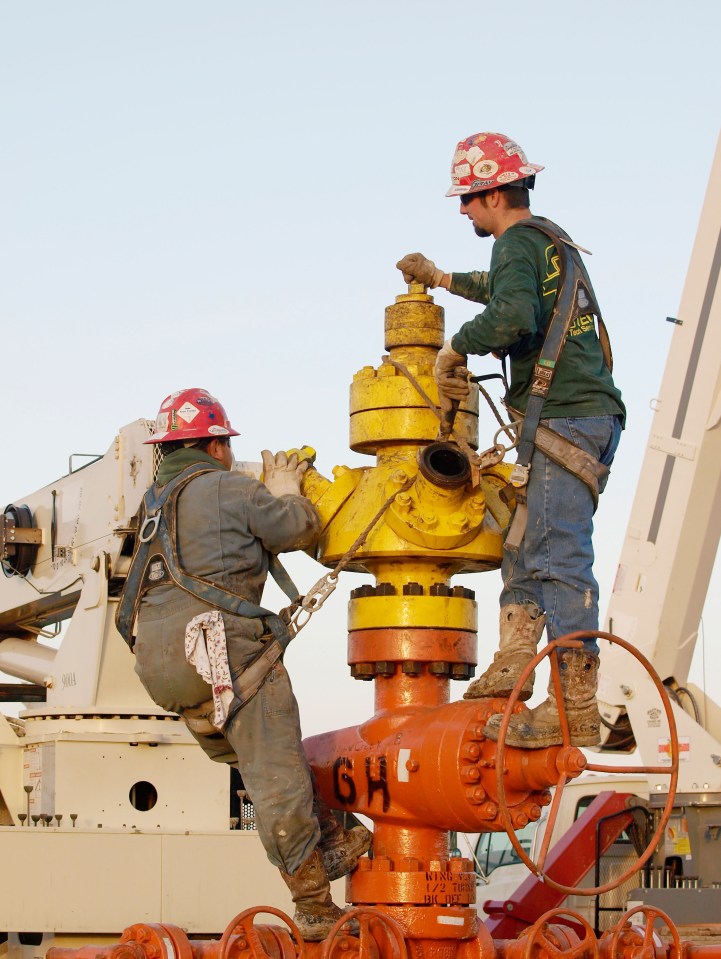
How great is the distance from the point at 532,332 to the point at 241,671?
6.26 feet

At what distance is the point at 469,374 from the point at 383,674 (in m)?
1.42

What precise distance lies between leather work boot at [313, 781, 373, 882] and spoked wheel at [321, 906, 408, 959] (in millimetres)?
330

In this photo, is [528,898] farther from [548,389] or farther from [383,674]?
[548,389]

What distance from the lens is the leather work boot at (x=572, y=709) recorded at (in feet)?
21.2

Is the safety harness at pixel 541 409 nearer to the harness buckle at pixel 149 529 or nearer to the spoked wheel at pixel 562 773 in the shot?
the spoked wheel at pixel 562 773

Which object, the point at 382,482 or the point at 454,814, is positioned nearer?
the point at 454,814

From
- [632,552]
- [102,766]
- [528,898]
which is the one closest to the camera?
Answer: [102,766]

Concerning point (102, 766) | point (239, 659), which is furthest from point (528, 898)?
point (239, 659)

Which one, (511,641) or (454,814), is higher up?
(511,641)

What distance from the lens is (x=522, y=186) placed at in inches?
286

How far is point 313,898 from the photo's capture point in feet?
22.5

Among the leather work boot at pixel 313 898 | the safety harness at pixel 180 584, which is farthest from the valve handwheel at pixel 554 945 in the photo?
the safety harness at pixel 180 584

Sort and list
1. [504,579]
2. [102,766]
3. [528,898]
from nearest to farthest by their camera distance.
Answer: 1. [504,579]
2. [102,766]
3. [528,898]

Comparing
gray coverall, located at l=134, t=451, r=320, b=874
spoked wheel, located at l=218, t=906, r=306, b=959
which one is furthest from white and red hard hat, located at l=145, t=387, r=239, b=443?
spoked wheel, located at l=218, t=906, r=306, b=959
